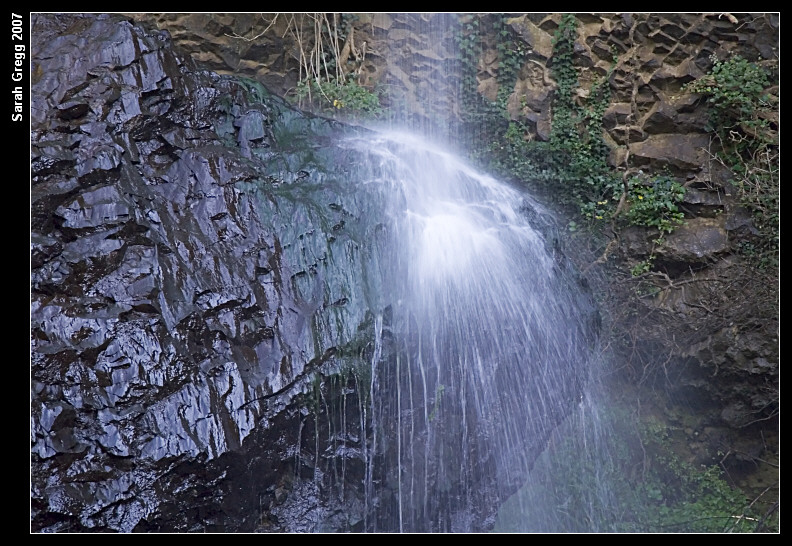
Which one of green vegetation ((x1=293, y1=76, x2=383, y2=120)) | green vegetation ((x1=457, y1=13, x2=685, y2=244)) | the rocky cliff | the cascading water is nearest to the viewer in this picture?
the cascading water

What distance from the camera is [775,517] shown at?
5508mm

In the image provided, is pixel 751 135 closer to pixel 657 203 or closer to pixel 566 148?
pixel 657 203

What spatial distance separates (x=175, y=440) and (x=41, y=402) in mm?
711

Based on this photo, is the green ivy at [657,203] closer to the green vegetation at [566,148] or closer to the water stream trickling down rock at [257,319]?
the green vegetation at [566,148]

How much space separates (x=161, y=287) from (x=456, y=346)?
6.39ft

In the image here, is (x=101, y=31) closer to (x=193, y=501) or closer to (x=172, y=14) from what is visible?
(x=172, y=14)

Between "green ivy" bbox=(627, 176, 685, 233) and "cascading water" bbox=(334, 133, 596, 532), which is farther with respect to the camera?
"green ivy" bbox=(627, 176, 685, 233)

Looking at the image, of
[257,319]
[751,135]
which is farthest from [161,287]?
[751,135]

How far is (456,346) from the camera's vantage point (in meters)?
4.77

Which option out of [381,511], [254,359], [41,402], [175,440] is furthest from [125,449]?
[381,511]

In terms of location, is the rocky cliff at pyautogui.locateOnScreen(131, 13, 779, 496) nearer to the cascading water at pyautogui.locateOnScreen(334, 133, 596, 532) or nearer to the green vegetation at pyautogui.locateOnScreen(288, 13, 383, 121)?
the green vegetation at pyautogui.locateOnScreen(288, 13, 383, 121)

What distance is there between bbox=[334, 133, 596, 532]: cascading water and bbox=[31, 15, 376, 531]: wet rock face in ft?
1.31

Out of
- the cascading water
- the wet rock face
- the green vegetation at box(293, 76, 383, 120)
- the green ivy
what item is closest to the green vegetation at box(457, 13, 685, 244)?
the green ivy

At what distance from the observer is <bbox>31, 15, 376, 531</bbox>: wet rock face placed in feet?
12.1
